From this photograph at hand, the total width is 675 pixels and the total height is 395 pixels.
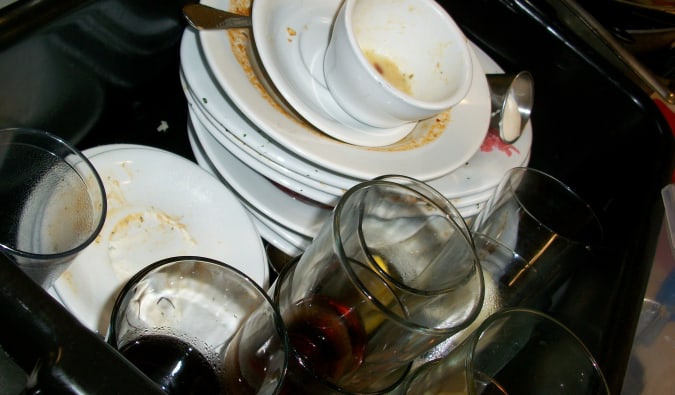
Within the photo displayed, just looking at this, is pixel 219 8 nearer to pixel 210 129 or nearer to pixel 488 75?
pixel 210 129

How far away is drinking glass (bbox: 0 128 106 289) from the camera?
380 mm

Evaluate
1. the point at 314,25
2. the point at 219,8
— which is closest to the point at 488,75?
the point at 314,25

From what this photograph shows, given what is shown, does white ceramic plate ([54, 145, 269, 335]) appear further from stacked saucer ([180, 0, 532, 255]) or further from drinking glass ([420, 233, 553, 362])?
drinking glass ([420, 233, 553, 362])

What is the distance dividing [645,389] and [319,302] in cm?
38

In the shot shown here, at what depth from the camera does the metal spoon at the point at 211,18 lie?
1.52 ft

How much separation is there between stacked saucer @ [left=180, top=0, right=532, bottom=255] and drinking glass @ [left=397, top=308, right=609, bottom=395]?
148mm

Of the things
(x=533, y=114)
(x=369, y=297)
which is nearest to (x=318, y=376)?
(x=369, y=297)

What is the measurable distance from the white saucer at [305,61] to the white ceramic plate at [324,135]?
1 cm

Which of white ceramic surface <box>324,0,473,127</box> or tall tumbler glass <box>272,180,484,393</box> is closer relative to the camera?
tall tumbler glass <box>272,180,484,393</box>

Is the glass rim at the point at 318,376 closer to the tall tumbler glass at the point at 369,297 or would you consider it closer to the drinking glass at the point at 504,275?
the tall tumbler glass at the point at 369,297

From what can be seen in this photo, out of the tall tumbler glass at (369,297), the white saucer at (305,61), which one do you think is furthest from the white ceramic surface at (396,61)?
the tall tumbler glass at (369,297)

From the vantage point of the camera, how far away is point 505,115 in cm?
62

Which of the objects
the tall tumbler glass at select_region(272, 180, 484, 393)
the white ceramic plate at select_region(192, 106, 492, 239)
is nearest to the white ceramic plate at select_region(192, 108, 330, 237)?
the white ceramic plate at select_region(192, 106, 492, 239)

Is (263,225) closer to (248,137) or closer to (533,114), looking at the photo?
(248,137)
